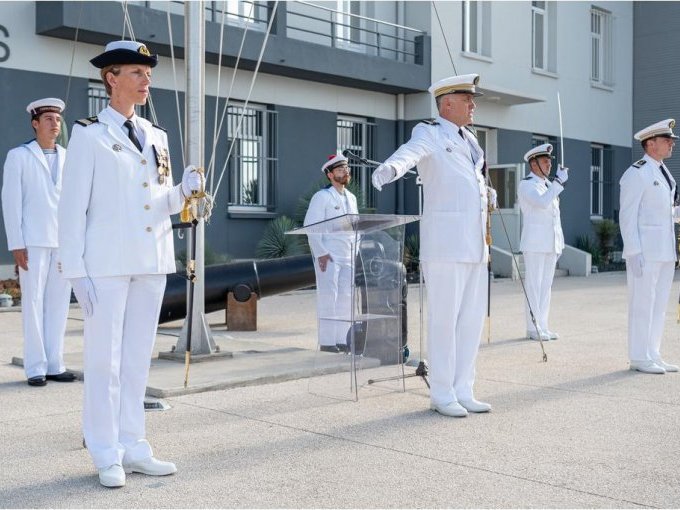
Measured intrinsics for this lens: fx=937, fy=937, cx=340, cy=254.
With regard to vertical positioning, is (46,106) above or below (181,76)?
below

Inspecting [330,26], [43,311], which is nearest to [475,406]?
[43,311]

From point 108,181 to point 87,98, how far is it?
490 inches

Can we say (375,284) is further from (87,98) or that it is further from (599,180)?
(599,180)

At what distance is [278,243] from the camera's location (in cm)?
1855

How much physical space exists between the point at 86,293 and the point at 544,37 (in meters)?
23.3

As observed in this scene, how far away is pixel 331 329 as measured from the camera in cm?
783

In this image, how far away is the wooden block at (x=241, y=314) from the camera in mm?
11438

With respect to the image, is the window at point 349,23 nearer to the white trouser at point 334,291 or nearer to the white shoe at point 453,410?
the white trouser at point 334,291

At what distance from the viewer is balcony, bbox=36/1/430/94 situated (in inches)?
615

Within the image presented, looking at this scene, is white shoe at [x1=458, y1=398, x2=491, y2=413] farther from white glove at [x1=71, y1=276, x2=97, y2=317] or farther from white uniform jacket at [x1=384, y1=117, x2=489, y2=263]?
white glove at [x1=71, y1=276, x2=97, y2=317]

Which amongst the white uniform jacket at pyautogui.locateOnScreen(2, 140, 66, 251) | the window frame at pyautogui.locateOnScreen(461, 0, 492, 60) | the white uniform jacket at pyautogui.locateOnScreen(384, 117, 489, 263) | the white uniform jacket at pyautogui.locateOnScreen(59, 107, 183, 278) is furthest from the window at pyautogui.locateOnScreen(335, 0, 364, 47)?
the white uniform jacket at pyautogui.locateOnScreen(59, 107, 183, 278)

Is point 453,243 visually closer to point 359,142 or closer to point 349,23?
point 359,142

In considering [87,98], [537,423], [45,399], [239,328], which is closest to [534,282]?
[239,328]

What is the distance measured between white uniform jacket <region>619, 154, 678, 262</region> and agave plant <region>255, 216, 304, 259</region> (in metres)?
10.5
